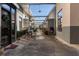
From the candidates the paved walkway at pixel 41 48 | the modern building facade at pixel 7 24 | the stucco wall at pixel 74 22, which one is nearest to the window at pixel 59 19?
the stucco wall at pixel 74 22

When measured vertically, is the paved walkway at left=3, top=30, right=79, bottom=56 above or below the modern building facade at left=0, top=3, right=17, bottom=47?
below

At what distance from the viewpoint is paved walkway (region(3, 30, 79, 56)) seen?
503 centimetres

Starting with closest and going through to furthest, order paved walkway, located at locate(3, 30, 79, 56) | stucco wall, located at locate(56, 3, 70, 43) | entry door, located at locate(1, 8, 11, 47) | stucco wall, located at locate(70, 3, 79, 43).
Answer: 1. paved walkway, located at locate(3, 30, 79, 56)
2. entry door, located at locate(1, 8, 11, 47)
3. stucco wall, located at locate(70, 3, 79, 43)
4. stucco wall, located at locate(56, 3, 70, 43)

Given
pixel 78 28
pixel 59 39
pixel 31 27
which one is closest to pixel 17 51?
pixel 31 27

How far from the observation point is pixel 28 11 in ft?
18.1

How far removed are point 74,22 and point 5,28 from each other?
2.10 metres

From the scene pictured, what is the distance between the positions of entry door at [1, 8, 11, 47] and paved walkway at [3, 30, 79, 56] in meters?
0.31

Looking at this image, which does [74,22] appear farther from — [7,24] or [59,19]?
[7,24]

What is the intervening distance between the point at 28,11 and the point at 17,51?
1202 millimetres

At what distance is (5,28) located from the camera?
17.7ft

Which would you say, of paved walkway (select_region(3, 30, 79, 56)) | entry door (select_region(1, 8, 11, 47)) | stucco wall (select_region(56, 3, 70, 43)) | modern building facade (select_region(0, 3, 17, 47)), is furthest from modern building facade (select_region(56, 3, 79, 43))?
entry door (select_region(1, 8, 11, 47))

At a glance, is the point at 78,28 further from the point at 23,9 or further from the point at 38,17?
the point at 23,9

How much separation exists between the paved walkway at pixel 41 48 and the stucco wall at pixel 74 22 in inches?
23.1

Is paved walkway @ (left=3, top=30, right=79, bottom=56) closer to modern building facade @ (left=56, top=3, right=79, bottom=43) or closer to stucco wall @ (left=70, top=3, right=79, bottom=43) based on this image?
modern building facade @ (left=56, top=3, right=79, bottom=43)
